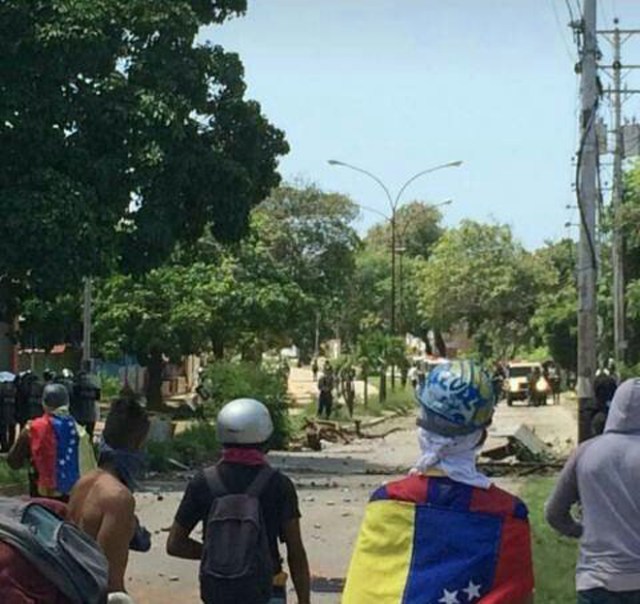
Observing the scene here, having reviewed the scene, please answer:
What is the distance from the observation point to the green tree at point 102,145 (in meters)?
22.4

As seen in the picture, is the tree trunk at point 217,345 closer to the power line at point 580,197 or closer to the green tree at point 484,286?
the power line at point 580,197

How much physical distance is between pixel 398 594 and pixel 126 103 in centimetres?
2024

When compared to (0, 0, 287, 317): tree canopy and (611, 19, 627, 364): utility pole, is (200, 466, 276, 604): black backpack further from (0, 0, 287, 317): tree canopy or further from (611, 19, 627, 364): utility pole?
(611, 19, 627, 364): utility pole

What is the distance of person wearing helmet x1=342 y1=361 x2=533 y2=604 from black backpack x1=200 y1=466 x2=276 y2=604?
3.67ft

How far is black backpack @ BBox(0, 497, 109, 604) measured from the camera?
3504mm

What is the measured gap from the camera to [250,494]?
17.3 ft

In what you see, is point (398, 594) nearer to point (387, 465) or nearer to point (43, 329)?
point (387, 465)

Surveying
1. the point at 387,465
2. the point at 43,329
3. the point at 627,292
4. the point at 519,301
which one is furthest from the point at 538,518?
the point at 519,301

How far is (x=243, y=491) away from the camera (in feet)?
17.3

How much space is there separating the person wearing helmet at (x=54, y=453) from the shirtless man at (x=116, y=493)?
9.01 feet

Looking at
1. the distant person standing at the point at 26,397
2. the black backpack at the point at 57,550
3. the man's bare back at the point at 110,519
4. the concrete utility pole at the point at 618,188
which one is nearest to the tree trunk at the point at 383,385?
the concrete utility pole at the point at 618,188

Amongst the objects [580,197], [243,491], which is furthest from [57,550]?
[580,197]

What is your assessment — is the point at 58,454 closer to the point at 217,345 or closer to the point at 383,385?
the point at 217,345

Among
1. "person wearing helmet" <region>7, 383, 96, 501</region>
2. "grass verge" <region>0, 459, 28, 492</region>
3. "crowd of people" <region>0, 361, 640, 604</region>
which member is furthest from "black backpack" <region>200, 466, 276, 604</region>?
"grass verge" <region>0, 459, 28, 492</region>
